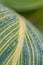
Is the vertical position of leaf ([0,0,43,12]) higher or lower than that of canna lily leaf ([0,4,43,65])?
higher

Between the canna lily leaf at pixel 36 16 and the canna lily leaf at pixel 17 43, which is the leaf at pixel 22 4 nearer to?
the canna lily leaf at pixel 36 16

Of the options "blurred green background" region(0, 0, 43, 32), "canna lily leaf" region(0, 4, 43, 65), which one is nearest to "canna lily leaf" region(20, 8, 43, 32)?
"blurred green background" region(0, 0, 43, 32)

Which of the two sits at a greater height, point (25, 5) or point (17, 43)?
point (25, 5)

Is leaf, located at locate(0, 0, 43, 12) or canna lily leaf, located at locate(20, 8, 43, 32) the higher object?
leaf, located at locate(0, 0, 43, 12)

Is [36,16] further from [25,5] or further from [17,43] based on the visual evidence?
[17,43]

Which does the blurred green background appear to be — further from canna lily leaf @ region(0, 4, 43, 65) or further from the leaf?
canna lily leaf @ region(0, 4, 43, 65)

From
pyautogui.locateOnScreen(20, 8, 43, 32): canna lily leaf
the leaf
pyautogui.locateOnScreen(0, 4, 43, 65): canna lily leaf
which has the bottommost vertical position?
pyautogui.locateOnScreen(0, 4, 43, 65): canna lily leaf

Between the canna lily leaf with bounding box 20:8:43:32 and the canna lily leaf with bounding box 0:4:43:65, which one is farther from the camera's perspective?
the canna lily leaf with bounding box 20:8:43:32

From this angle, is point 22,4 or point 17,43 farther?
point 22,4

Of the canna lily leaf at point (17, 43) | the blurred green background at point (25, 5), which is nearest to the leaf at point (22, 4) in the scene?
the blurred green background at point (25, 5)

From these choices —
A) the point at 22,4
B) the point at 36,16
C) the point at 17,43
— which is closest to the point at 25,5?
the point at 22,4
